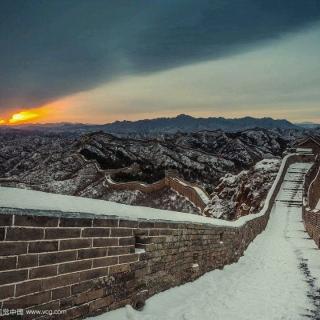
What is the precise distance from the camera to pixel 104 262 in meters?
5.09

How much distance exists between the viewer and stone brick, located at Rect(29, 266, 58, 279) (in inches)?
155

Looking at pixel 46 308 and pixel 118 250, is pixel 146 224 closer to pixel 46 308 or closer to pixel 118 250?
pixel 118 250

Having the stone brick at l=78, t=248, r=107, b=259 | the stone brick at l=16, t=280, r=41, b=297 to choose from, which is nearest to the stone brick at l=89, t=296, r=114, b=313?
the stone brick at l=78, t=248, r=107, b=259

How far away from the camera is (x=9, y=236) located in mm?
3641

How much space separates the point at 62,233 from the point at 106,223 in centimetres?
88

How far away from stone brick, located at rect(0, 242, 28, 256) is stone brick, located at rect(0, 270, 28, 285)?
0.16 metres

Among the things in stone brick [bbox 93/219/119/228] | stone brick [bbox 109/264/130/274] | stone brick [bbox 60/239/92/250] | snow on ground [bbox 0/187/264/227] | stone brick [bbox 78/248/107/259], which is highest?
snow on ground [bbox 0/187/264/227]

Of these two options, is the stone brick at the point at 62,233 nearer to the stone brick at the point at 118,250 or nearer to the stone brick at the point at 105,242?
the stone brick at the point at 105,242

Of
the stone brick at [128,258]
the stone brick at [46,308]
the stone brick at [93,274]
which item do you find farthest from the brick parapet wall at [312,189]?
the stone brick at [46,308]

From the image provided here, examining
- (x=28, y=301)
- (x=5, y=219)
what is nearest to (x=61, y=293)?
(x=28, y=301)

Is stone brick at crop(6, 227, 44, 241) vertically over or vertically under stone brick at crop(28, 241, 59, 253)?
over

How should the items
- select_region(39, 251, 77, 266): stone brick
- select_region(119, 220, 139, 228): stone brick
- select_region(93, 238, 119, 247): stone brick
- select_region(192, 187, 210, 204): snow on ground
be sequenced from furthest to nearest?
select_region(192, 187, 210, 204): snow on ground → select_region(119, 220, 139, 228): stone brick → select_region(93, 238, 119, 247): stone brick → select_region(39, 251, 77, 266): stone brick

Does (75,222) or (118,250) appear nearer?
(75,222)

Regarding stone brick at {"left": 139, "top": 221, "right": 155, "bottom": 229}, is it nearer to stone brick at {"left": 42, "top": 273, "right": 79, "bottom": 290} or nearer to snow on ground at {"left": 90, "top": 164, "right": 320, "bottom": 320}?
snow on ground at {"left": 90, "top": 164, "right": 320, "bottom": 320}
